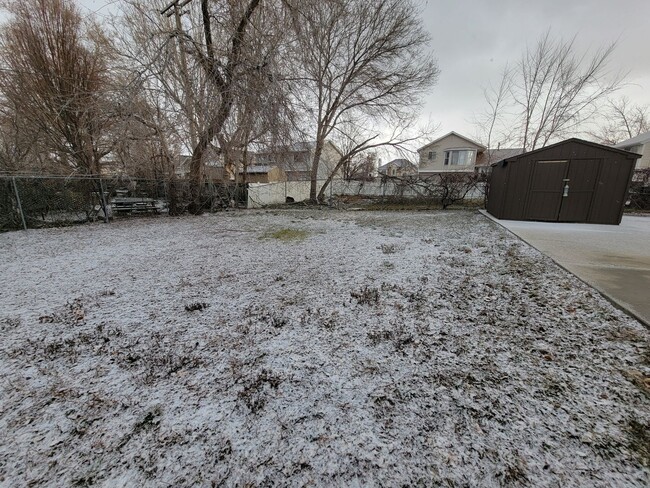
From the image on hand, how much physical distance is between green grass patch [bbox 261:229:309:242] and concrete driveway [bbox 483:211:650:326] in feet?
15.8

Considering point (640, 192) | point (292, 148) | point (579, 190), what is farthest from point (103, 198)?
point (640, 192)

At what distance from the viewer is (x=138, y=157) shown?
9.84m

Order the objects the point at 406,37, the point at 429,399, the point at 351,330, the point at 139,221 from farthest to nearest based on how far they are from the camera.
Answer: the point at 406,37 < the point at 139,221 < the point at 351,330 < the point at 429,399

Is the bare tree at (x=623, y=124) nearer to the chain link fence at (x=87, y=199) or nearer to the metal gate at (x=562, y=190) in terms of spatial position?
the metal gate at (x=562, y=190)

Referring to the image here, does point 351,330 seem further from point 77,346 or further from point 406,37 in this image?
point 406,37

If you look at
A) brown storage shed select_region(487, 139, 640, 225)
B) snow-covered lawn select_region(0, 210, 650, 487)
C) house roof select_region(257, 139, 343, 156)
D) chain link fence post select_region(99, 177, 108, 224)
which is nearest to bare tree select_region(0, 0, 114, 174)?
chain link fence post select_region(99, 177, 108, 224)

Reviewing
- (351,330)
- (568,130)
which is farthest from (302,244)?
(568,130)

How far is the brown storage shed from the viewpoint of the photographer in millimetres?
7387

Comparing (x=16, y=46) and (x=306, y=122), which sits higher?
(x=16, y=46)

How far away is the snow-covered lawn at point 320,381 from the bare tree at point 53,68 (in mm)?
9906

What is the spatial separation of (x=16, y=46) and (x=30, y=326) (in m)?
13.7

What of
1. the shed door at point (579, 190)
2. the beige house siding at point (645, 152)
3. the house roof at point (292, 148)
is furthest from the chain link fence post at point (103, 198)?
the beige house siding at point (645, 152)

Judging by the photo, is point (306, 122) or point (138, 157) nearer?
point (306, 122)

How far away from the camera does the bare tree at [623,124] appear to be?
26.2 meters
